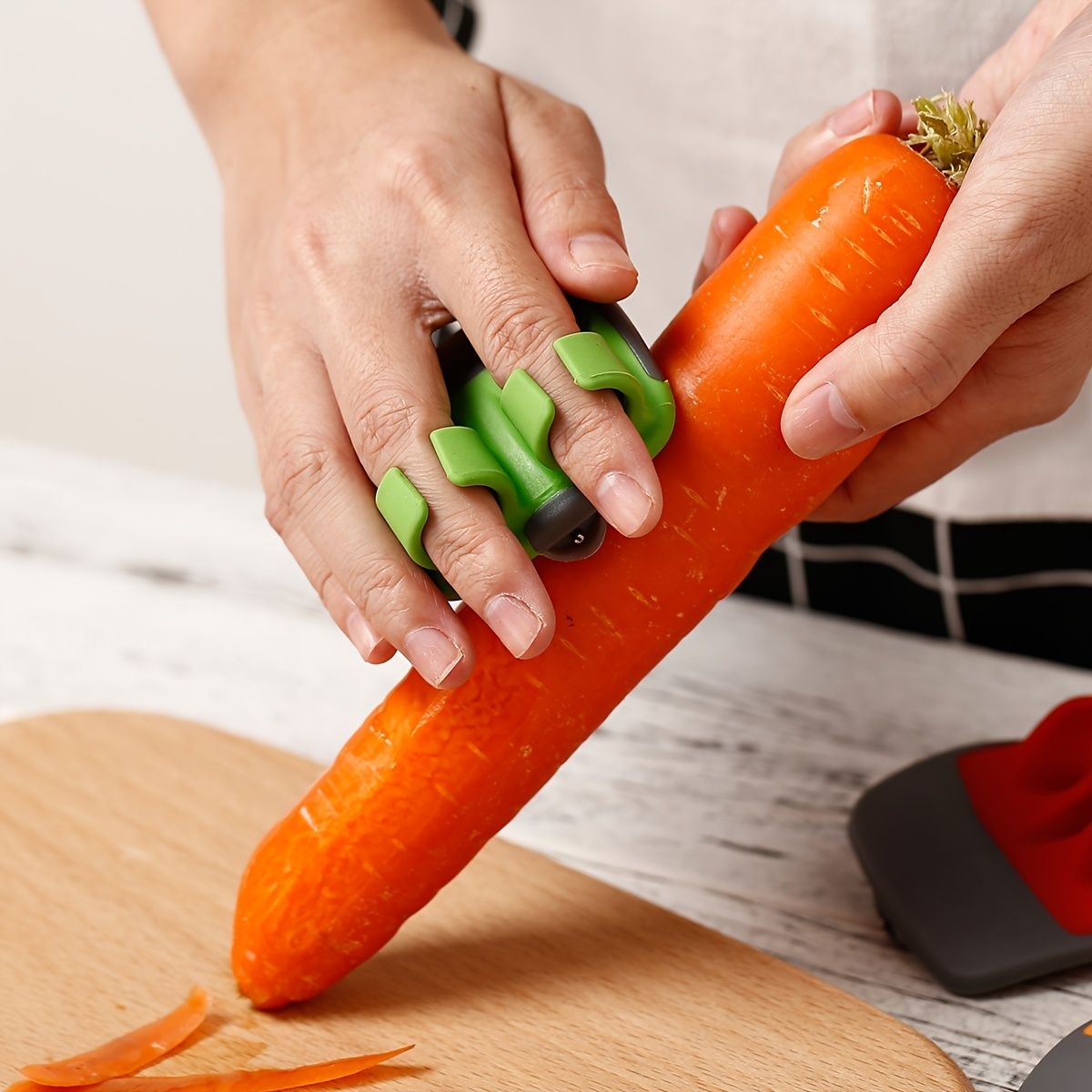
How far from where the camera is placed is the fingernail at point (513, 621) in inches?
32.6

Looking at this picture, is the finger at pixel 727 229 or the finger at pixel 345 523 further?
the finger at pixel 727 229

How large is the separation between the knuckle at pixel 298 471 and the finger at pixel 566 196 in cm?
20

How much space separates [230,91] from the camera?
1104mm

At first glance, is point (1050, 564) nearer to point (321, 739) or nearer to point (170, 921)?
point (321, 739)

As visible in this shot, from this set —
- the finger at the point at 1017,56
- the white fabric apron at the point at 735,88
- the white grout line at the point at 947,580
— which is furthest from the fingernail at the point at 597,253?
the white grout line at the point at 947,580

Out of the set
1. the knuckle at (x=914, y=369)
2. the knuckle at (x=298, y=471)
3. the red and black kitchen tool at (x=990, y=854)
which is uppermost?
the knuckle at (x=914, y=369)

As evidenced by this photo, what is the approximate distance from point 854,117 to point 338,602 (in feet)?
1.61

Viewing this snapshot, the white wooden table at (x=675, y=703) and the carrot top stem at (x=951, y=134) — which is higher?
the carrot top stem at (x=951, y=134)

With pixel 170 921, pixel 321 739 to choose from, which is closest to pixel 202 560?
pixel 321 739

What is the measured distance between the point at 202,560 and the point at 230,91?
69cm

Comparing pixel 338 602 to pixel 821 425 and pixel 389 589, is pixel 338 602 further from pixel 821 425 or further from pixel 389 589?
pixel 821 425

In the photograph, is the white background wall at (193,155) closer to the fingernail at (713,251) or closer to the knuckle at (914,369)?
the fingernail at (713,251)

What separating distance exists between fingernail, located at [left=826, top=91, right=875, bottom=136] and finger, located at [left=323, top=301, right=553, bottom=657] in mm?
332

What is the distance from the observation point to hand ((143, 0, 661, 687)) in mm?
813
